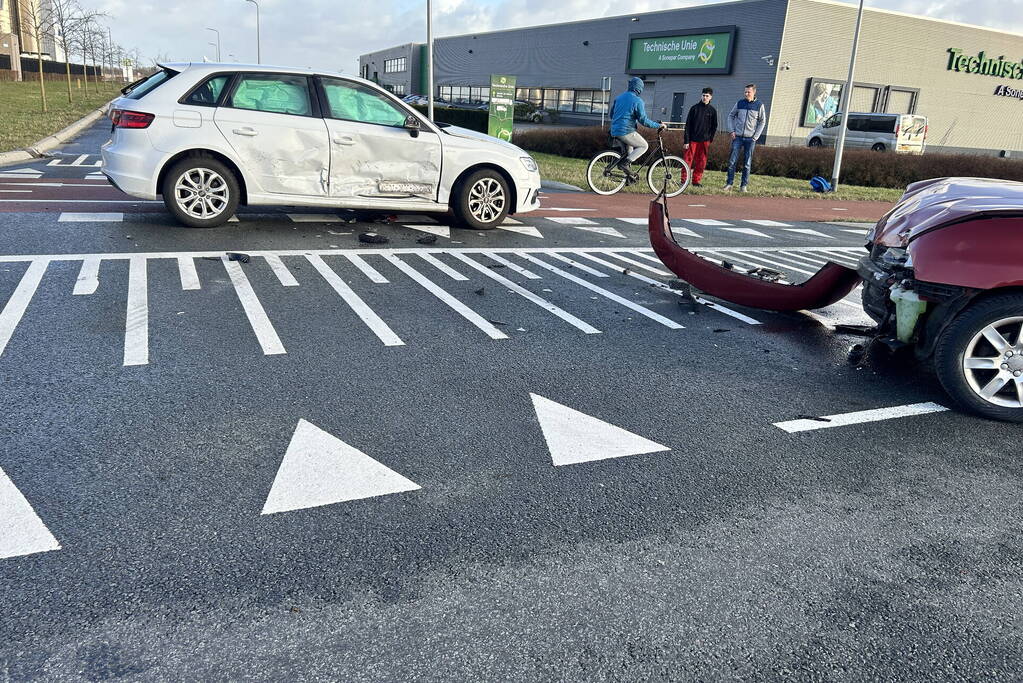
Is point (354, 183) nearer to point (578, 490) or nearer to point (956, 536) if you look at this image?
point (578, 490)

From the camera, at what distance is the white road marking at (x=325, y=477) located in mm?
3098

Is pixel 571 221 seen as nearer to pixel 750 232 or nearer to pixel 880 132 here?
pixel 750 232

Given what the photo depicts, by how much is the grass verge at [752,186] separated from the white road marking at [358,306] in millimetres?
8781

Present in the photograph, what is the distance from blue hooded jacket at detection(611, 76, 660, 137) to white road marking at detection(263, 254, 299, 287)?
7.76m

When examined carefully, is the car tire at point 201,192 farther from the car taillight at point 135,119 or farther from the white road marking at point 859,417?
the white road marking at point 859,417

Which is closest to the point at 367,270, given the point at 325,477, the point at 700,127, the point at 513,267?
the point at 513,267

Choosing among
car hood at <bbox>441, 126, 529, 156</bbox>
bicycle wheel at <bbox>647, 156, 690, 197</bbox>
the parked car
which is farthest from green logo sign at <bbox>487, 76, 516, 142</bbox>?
the parked car

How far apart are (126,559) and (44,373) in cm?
209

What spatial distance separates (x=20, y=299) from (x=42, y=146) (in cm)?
1286

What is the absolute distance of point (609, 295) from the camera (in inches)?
267

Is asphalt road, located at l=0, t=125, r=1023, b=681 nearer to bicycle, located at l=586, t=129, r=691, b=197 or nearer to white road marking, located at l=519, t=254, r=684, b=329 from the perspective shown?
white road marking, located at l=519, t=254, r=684, b=329

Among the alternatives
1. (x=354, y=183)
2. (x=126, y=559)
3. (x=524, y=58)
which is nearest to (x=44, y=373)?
(x=126, y=559)

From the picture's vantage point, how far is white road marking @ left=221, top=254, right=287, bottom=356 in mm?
4898

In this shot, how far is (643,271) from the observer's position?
7.91m
